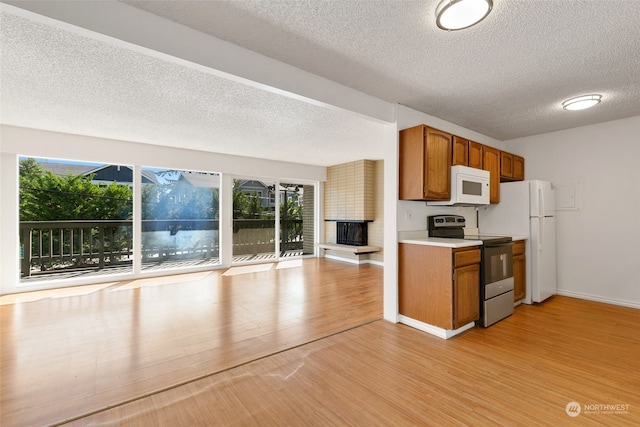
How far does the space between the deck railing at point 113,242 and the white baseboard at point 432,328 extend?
4.51 metres

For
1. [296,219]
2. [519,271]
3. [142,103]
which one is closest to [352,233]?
[296,219]

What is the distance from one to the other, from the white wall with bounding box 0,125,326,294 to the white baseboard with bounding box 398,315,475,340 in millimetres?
4791

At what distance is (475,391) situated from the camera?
199cm

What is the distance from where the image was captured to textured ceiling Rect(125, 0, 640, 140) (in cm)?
177

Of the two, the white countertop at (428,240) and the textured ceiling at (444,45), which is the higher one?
the textured ceiling at (444,45)

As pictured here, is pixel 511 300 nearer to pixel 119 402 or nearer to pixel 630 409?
pixel 630 409

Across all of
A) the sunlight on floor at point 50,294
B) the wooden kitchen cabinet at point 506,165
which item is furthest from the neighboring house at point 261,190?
the wooden kitchen cabinet at point 506,165

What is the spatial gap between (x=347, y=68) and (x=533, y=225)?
3.34 meters

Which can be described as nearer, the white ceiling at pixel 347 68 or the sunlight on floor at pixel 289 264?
the white ceiling at pixel 347 68

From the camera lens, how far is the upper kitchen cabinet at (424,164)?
3.10 metres

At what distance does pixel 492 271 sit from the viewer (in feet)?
10.6

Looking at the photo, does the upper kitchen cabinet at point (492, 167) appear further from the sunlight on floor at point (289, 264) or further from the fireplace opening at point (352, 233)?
the sunlight on floor at point (289, 264)

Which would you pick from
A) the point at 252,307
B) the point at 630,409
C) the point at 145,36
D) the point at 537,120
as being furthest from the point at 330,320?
the point at 537,120

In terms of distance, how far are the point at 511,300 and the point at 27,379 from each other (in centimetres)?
471
